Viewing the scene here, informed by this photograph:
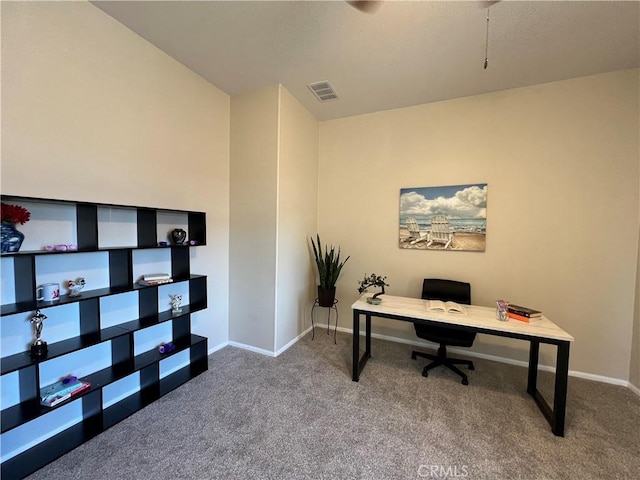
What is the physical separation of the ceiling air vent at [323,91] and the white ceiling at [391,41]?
3.5 inches

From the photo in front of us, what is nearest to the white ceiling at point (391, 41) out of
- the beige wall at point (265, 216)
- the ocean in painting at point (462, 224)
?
the beige wall at point (265, 216)

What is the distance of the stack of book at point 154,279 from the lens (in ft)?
7.36

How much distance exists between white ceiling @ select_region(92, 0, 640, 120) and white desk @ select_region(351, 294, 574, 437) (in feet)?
7.61

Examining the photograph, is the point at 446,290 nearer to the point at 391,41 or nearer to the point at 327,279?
the point at 327,279

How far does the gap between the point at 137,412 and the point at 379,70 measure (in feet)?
12.1

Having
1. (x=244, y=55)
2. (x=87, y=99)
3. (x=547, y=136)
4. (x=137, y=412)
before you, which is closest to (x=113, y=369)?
(x=137, y=412)

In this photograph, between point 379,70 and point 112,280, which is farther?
point 379,70

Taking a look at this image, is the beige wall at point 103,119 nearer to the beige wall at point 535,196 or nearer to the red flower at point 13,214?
the red flower at point 13,214

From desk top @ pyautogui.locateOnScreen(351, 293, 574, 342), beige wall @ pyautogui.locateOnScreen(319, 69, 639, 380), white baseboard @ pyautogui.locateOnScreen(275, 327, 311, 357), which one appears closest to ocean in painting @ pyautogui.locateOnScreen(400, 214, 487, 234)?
beige wall @ pyautogui.locateOnScreen(319, 69, 639, 380)

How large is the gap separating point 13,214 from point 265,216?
1.90 m

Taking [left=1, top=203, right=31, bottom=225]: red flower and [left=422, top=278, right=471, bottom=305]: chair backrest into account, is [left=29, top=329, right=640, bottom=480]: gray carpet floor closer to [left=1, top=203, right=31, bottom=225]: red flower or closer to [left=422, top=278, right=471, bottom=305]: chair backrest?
[left=422, top=278, right=471, bottom=305]: chair backrest

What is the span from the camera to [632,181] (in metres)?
2.49

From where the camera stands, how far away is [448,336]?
2555mm

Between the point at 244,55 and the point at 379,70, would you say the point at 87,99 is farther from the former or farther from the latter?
the point at 379,70
